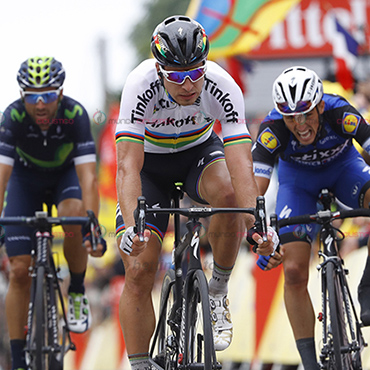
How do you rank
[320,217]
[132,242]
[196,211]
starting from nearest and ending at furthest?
[132,242]
[196,211]
[320,217]

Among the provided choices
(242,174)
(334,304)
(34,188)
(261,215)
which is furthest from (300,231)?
(34,188)

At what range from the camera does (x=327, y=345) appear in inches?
237

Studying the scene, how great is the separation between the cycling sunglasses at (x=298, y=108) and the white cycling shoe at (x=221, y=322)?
1624 millimetres

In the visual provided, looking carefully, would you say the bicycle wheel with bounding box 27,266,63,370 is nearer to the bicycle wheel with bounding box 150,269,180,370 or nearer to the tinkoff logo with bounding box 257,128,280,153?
the bicycle wheel with bounding box 150,269,180,370

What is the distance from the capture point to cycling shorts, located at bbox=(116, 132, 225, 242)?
5.92 metres

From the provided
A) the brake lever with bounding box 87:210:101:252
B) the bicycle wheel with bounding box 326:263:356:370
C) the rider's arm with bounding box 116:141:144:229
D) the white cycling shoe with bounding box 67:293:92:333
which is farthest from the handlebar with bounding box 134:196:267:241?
the white cycling shoe with bounding box 67:293:92:333

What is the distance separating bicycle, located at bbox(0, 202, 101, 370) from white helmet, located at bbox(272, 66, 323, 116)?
1.83 meters

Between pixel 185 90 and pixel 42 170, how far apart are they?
2.69 meters

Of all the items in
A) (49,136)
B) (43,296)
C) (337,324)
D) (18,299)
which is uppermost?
(49,136)

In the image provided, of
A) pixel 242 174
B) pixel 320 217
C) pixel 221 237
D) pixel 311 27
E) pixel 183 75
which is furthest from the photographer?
pixel 311 27

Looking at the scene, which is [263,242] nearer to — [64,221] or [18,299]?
[64,221]

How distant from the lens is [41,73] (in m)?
7.18

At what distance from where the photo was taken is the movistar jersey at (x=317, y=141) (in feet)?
21.5

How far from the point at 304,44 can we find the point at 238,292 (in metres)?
8.59
